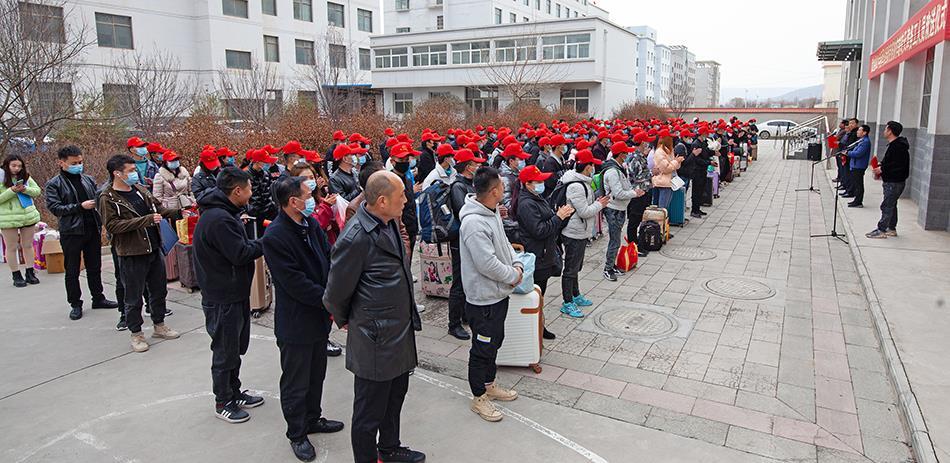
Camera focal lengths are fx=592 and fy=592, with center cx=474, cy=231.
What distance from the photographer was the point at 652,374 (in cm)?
542

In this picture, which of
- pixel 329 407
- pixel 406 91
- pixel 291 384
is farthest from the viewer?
pixel 406 91

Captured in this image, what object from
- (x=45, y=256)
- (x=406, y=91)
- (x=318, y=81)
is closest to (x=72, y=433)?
(x=45, y=256)

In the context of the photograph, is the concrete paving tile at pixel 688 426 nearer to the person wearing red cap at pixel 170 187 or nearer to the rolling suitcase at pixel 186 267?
the rolling suitcase at pixel 186 267

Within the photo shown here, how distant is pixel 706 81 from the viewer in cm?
13350

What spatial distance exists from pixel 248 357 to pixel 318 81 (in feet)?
68.1

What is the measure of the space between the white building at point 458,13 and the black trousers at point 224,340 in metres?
57.2

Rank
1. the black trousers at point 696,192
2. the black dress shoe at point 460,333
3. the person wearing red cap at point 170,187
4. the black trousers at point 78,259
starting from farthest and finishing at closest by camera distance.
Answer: the black trousers at point 696,192 → the person wearing red cap at point 170,187 → the black trousers at point 78,259 → the black dress shoe at point 460,333

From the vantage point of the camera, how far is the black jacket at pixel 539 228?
5.68 metres

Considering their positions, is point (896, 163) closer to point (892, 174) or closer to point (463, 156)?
point (892, 174)

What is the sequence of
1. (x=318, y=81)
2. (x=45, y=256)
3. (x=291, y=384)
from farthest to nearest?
(x=318, y=81), (x=45, y=256), (x=291, y=384)

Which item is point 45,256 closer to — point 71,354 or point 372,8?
point 71,354

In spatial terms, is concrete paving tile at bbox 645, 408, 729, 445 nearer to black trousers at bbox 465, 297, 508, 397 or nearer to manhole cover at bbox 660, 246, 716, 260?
black trousers at bbox 465, 297, 508, 397

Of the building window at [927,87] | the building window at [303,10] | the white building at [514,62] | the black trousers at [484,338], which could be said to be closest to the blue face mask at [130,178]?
the black trousers at [484,338]

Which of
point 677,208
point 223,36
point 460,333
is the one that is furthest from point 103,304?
point 223,36
